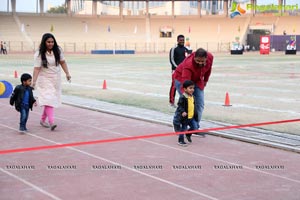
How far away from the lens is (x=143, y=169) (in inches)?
263

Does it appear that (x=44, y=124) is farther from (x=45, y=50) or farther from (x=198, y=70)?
(x=198, y=70)

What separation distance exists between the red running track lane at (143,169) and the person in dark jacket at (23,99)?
26 centimetres

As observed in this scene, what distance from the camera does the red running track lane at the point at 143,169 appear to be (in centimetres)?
566

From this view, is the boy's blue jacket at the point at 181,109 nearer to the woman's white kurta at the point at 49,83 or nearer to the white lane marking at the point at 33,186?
the woman's white kurta at the point at 49,83

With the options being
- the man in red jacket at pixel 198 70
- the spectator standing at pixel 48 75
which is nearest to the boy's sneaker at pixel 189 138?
the man in red jacket at pixel 198 70

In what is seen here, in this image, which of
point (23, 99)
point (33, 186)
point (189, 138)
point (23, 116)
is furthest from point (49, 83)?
point (33, 186)

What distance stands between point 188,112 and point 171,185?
2.66 m

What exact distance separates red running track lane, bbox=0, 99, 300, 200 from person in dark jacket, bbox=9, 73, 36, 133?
256 mm

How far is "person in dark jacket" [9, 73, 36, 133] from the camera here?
933cm

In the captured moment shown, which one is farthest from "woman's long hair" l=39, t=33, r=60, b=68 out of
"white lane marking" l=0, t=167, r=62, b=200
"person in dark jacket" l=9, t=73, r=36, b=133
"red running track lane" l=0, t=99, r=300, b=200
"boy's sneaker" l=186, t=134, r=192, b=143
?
"white lane marking" l=0, t=167, r=62, b=200

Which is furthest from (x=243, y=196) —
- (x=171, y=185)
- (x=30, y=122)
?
(x=30, y=122)

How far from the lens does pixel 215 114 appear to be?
11781 mm

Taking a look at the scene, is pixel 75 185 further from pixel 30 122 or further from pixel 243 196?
pixel 30 122

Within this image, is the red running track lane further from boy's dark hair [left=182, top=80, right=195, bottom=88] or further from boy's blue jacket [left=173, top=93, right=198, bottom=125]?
boy's dark hair [left=182, top=80, right=195, bottom=88]
